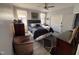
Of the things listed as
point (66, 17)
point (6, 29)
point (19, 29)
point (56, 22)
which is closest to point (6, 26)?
point (6, 29)

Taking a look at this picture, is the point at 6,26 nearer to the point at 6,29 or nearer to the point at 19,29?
the point at 6,29

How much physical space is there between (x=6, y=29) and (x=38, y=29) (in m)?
0.51

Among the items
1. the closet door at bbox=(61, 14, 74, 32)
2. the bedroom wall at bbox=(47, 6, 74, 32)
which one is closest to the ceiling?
the bedroom wall at bbox=(47, 6, 74, 32)

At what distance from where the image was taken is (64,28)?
1580mm

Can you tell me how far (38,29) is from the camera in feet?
5.30

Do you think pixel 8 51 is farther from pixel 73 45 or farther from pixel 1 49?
pixel 73 45

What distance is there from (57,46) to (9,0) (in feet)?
3.45

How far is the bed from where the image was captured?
5.27 feet

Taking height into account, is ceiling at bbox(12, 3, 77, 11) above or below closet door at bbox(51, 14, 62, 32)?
above

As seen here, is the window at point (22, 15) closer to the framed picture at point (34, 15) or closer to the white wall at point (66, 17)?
the framed picture at point (34, 15)

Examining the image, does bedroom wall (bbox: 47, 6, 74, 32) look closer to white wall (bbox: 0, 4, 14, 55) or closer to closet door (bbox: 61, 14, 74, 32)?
closet door (bbox: 61, 14, 74, 32)

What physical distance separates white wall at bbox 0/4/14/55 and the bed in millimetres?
335

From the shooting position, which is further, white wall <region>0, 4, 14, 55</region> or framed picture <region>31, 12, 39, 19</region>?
framed picture <region>31, 12, 39, 19</region>

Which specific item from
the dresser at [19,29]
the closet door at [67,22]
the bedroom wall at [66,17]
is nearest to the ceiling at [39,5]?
the bedroom wall at [66,17]
